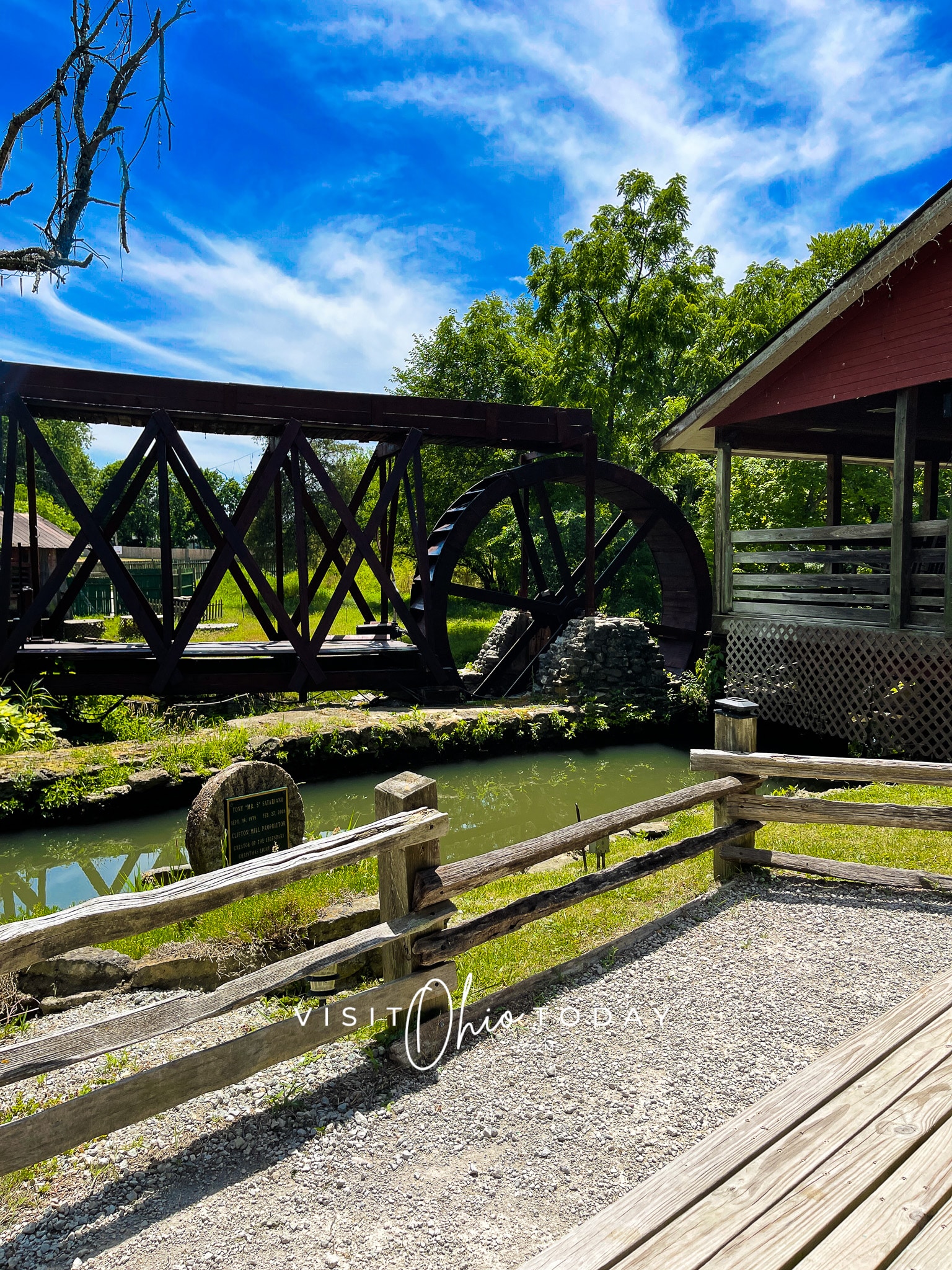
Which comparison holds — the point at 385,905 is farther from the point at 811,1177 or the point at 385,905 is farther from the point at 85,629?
the point at 85,629

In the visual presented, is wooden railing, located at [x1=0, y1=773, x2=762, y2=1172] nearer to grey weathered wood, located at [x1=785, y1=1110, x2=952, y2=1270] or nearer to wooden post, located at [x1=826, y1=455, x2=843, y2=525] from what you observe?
grey weathered wood, located at [x1=785, y1=1110, x2=952, y2=1270]

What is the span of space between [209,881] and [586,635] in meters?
10.1

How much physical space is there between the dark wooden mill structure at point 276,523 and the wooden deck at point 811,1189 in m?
8.07

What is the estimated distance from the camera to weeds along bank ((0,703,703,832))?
729cm

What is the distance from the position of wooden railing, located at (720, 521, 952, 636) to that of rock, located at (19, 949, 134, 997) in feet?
24.7

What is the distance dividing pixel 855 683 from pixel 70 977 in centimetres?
804

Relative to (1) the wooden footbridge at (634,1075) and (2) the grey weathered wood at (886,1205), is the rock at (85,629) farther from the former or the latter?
(2) the grey weathered wood at (886,1205)

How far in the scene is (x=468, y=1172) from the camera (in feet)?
7.63

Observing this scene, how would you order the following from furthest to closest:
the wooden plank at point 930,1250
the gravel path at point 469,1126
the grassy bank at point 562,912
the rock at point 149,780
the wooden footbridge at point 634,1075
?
the rock at point 149,780 → the grassy bank at point 562,912 → the gravel path at point 469,1126 → the wooden footbridge at point 634,1075 → the wooden plank at point 930,1250

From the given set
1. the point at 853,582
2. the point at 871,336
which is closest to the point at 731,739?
the point at 853,582

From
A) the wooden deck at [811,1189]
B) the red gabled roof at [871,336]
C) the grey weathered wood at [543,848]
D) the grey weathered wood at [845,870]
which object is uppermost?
the red gabled roof at [871,336]

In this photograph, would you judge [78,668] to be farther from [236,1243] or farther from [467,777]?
[236,1243]

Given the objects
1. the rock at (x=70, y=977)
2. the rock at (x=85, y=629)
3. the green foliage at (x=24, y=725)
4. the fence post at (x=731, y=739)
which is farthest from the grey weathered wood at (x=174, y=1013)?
the rock at (x=85, y=629)

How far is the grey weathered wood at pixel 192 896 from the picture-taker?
218cm
